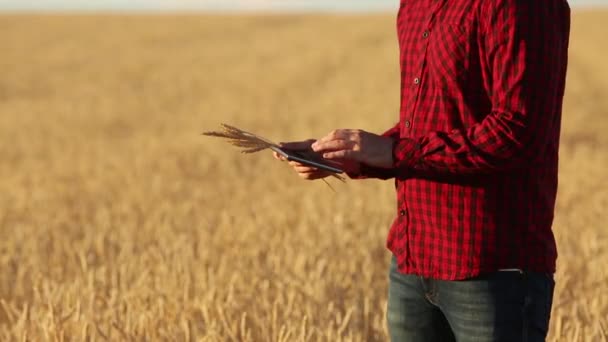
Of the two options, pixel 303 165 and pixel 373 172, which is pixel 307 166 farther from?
pixel 373 172

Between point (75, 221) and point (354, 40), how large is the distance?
80.8 ft

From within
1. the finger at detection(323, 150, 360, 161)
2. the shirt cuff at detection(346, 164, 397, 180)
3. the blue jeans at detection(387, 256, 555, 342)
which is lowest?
the blue jeans at detection(387, 256, 555, 342)

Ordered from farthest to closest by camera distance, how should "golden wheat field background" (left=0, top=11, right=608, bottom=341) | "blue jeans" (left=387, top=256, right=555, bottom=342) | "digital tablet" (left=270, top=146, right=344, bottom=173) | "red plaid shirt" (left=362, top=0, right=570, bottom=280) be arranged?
1. "golden wheat field background" (left=0, top=11, right=608, bottom=341)
2. "digital tablet" (left=270, top=146, right=344, bottom=173)
3. "blue jeans" (left=387, top=256, right=555, bottom=342)
4. "red plaid shirt" (left=362, top=0, right=570, bottom=280)

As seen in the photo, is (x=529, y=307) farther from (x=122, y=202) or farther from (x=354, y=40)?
(x=354, y=40)

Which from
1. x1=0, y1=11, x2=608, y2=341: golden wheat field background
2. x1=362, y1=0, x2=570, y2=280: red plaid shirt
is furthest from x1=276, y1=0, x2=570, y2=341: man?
x1=0, y1=11, x2=608, y2=341: golden wheat field background

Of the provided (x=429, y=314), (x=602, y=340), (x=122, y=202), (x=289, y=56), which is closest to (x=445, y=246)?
(x=429, y=314)

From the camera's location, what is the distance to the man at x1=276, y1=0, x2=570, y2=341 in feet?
6.13

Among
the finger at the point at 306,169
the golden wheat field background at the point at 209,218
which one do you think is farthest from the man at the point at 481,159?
the golden wheat field background at the point at 209,218

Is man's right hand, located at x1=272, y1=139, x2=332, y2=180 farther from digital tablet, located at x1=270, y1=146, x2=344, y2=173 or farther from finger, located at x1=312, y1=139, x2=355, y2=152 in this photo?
finger, located at x1=312, y1=139, x2=355, y2=152

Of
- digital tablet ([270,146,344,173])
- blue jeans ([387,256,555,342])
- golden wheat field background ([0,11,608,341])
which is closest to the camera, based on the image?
blue jeans ([387,256,555,342])

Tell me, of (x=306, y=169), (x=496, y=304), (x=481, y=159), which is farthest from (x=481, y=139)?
(x=306, y=169)

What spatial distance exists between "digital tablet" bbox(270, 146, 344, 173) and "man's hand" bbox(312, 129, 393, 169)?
0.20ft

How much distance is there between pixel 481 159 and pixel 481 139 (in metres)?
0.04

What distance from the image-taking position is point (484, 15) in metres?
1.92
